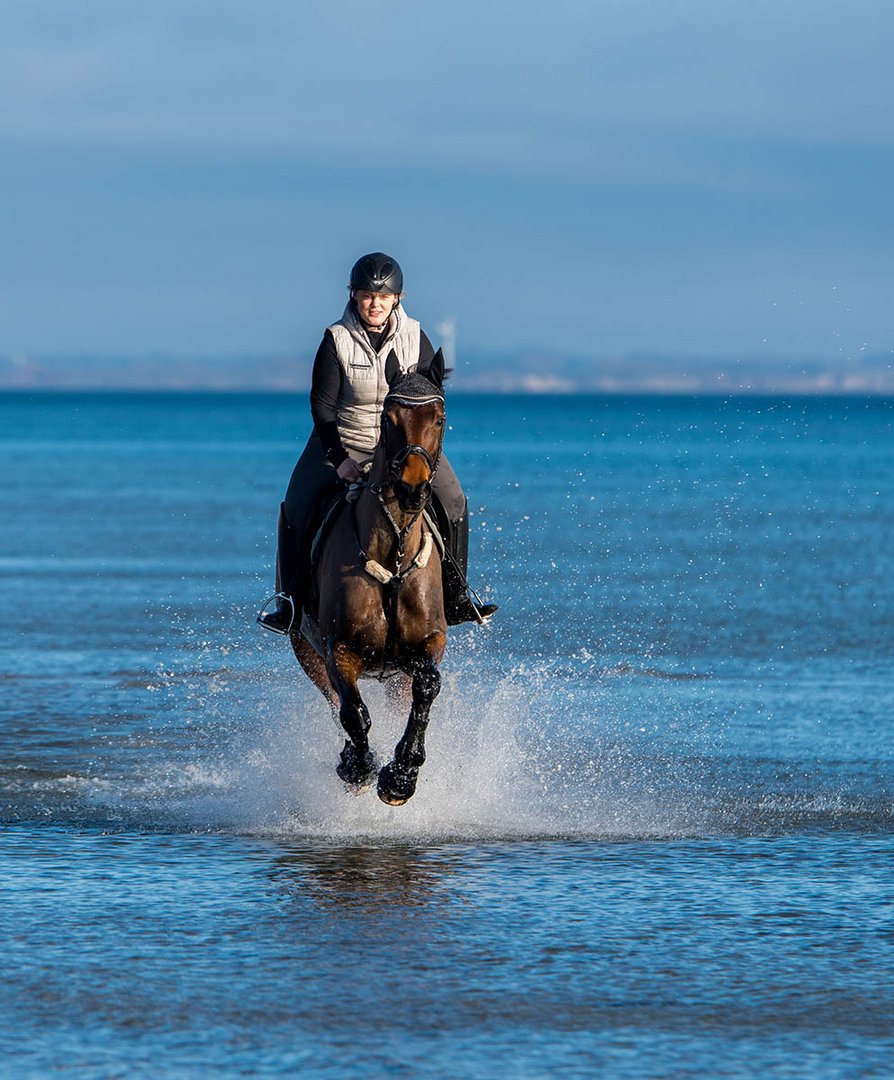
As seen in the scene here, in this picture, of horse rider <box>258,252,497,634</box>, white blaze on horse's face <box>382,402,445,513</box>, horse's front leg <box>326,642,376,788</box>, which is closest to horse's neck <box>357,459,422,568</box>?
white blaze on horse's face <box>382,402,445,513</box>

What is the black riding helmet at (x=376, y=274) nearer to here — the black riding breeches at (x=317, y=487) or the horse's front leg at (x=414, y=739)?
the black riding breeches at (x=317, y=487)

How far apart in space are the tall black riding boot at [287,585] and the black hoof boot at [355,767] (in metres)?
1.11

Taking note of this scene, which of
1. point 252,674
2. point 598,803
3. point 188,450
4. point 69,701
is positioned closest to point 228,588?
point 252,674

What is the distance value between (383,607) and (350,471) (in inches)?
37.8

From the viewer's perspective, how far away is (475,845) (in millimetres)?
9711

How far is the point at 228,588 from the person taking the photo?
79.5 ft

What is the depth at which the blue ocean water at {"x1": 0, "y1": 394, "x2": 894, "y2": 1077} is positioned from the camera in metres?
6.58

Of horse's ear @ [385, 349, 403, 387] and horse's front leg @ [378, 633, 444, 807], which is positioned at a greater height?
horse's ear @ [385, 349, 403, 387]

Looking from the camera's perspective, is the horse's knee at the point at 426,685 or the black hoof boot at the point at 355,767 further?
the black hoof boot at the point at 355,767

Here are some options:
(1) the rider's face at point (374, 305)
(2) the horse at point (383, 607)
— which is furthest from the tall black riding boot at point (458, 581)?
(1) the rider's face at point (374, 305)

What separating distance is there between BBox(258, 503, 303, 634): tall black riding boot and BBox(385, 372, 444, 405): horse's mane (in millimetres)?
1894

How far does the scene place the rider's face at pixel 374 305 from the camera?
10.2m

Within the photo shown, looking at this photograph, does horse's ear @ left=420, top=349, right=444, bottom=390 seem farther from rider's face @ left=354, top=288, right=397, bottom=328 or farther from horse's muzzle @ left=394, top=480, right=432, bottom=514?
rider's face @ left=354, top=288, right=397, bottom=328

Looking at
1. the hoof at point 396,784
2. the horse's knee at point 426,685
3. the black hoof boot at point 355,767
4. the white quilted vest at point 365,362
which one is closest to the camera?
the horse's knee at point 426,685
